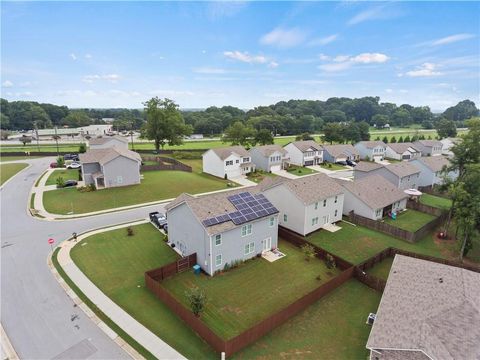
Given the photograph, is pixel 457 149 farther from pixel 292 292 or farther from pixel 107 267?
pixel 107 267

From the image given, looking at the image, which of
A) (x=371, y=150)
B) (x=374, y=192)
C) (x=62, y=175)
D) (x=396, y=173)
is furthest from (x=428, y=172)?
(x=62, y=175)

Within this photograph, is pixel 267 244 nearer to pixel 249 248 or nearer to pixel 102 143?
pixel 249 248

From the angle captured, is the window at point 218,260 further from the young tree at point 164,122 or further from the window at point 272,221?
the young tree at point 164,122

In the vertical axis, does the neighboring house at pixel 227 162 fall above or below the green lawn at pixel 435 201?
above

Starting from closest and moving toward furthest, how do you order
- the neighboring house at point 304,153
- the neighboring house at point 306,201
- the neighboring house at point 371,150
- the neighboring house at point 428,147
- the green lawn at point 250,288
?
the green lawn at point 250,288 → the neighboring house at point 306,201 → the neighboring house at point 304,153 → the neighboring house at point 371,150 → the neighboring house at point 428,147

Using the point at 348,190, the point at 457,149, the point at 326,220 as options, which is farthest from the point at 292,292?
the point at 457,149

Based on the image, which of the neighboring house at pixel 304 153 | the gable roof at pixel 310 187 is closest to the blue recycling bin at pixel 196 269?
the gable roof at pixel 310 187
